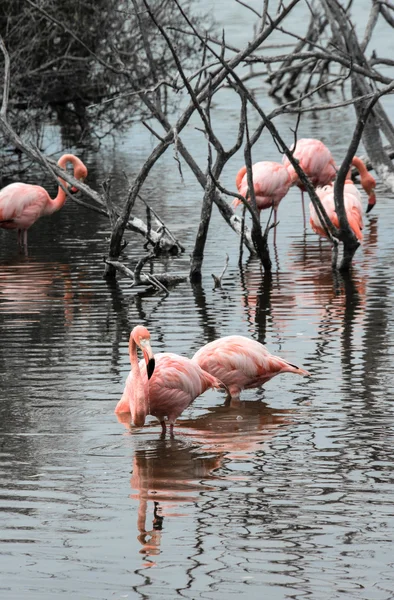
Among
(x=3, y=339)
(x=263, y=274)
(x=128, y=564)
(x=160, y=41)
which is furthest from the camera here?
(x=160, y=41)

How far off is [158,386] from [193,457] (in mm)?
483

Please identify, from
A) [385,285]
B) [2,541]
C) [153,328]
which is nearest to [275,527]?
[2,541]

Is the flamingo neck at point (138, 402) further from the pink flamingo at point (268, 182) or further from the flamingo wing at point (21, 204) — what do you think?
the flamingo wing at point (21, 204)

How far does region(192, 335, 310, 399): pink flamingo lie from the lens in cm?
639

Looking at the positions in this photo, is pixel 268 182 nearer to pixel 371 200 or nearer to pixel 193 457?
pixel 371 200

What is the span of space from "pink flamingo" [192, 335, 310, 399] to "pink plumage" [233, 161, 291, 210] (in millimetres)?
5142

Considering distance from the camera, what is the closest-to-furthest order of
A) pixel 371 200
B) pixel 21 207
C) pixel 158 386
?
pixel 158 386 < pixel 21 207 < pixel 371 200

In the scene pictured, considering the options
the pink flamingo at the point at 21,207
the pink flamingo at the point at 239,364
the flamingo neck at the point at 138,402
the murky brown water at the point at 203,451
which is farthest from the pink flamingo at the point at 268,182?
the flamingo neck at the point at 138,402

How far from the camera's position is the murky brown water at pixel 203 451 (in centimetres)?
400

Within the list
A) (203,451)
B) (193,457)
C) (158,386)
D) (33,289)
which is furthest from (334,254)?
(193,457)

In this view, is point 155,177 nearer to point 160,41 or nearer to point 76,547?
point 160,41

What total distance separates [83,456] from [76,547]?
117 cm

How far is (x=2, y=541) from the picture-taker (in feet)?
14.0

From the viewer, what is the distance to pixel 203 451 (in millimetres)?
5523
